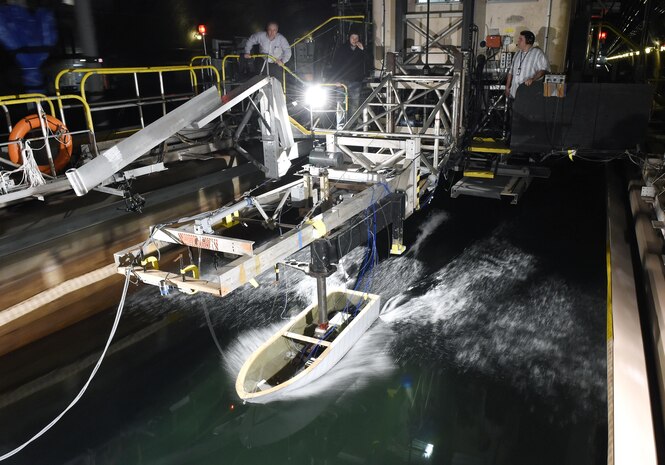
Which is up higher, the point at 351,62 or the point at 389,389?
the point at 351,62

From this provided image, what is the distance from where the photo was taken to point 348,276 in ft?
24.4

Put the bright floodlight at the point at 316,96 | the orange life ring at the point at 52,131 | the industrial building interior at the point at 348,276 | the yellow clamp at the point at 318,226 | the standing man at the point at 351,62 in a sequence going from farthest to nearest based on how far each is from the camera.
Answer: the standing man at the point at 351,62 < the bright floodlight at the point at 316,96 < the orange life ring at the point at 52,131 < the yellow clamp at the point at 318,226 < the industrial building interior at the point at 348,276

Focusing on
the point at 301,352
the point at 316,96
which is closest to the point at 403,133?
the point at 316,96

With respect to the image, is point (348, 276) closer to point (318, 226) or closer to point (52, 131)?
point (318, 226)

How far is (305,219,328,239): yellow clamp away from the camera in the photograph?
5.11 metres

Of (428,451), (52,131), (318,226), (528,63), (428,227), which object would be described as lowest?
(428,451)

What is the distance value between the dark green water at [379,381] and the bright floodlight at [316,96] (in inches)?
160

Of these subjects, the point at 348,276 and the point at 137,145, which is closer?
the point at 137,145

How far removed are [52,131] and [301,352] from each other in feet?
17.8

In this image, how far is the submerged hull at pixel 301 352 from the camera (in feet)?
15.9

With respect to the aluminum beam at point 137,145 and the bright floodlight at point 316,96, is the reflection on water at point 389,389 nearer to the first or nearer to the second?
the aluminum beam at point 137,145

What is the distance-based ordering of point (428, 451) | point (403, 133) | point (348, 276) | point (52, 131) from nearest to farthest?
1. point (428, 451)
2. point (348, 276)
3. point (52, 131)
4. point (403, 133)

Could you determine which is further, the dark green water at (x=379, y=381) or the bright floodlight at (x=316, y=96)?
the bright floodlight at (x=316, y=96)

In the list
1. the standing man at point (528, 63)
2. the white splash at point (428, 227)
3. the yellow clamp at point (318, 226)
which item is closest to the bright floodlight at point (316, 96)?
the white splash at point (428, 227)
